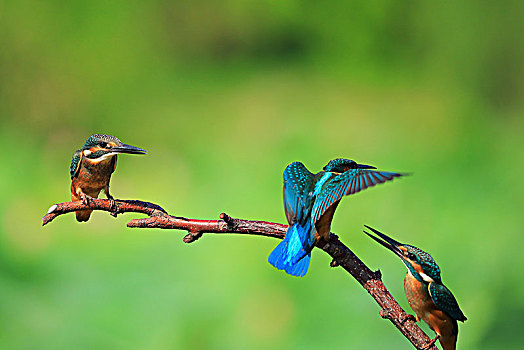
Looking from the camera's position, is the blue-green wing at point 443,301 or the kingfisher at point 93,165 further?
the kingfisher at point 93,165

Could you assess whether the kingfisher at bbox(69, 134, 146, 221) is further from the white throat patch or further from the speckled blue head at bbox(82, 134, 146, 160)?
the white throat patch

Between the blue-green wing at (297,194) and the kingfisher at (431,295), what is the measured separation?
12cm

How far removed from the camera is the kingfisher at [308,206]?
0.66m

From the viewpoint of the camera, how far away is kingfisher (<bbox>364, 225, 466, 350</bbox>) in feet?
2.44

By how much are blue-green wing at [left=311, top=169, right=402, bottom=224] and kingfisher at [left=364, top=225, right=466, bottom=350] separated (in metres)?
0.11

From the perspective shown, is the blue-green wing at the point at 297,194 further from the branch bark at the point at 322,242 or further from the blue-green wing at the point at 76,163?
the blue-green wing at the point at 76,163

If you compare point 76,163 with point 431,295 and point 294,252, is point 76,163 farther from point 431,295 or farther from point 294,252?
point 431,295

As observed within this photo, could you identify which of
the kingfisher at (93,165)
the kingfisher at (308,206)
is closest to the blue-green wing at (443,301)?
the kingfisher at (308,206)

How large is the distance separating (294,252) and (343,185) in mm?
92

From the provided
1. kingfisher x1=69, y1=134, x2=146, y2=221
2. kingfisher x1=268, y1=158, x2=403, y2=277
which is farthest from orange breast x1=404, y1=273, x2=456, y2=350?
kingfisher x1=69, y1=134, x2=146, y2=221

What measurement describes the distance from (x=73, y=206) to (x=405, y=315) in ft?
1.39

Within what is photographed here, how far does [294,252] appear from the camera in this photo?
2.19 ft

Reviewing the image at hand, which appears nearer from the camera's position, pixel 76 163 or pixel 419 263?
pixel 419 263

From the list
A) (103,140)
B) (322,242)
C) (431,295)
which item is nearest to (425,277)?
(431,295)
